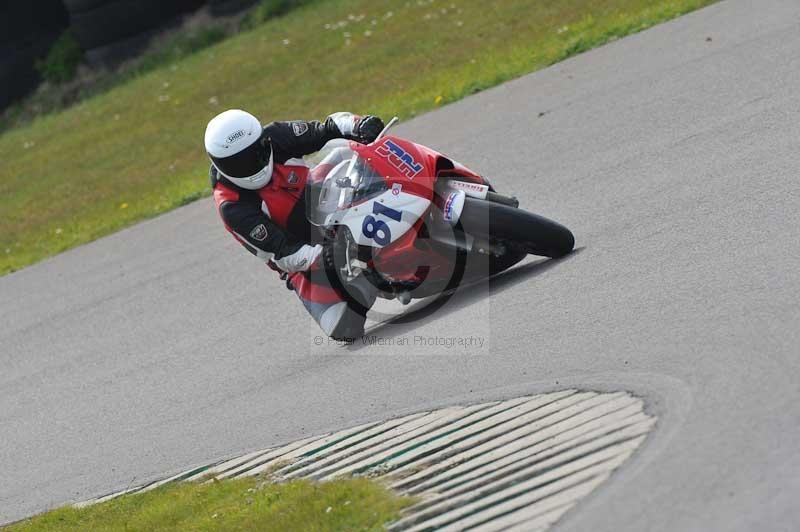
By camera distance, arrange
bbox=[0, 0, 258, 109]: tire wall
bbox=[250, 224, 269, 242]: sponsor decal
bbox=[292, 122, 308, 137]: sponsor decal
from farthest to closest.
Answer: bbox=[0, 0, 258, 109]: tire wall, bbox=[292, 122, 308, 137]: sponsor decal, bbox=[250, 224, 269, 242]: sponsor decal

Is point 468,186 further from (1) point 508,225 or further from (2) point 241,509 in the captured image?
(2) point 241,509

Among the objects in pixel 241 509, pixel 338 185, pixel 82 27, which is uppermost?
pixel 338 185

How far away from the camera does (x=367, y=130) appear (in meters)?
7.21

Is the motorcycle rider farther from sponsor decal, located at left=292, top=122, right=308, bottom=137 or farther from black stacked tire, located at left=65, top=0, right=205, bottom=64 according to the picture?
black stacked tire, located at left=65, top=0, right=205, bottom=64

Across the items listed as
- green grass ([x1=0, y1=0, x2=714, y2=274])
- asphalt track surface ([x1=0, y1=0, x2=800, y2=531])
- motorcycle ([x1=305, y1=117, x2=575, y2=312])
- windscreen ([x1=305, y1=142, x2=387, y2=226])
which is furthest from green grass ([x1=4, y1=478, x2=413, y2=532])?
green grass ([x1=0, y1=0, x2=714, y2=274])

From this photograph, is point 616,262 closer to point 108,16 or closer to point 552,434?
point 552,434

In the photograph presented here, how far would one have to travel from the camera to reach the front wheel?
6.80 metres

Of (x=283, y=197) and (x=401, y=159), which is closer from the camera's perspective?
(x=401, y=159)

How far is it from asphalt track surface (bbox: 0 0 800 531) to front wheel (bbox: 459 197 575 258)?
21 cm

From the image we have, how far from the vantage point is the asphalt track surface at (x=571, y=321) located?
4559 mm

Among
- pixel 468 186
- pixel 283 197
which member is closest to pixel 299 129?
pixel 283 197

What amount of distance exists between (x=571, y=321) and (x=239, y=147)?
218cm

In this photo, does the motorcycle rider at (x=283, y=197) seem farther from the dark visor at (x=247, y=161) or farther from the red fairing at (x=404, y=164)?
the red fairing at (x=404, y=164)

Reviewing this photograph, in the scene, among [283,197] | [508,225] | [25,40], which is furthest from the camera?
[25,40]
